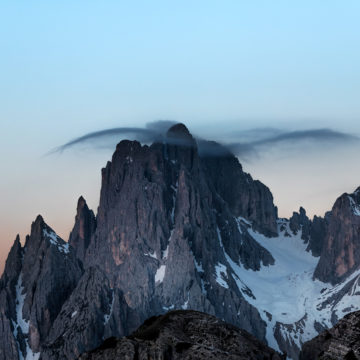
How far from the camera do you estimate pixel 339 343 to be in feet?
473

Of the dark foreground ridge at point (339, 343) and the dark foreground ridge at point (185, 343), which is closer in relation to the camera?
the dark foreground ridge at point (339, 343)

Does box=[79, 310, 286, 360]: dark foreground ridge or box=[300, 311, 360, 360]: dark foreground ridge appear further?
box=[79, 310, 286, 360]: dark foreground ridge

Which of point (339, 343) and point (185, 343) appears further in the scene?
point (185, 343)

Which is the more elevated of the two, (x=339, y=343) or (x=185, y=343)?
(x=339, y=343)

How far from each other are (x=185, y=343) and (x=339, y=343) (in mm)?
19317

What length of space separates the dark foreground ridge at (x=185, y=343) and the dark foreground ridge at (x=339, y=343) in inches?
256

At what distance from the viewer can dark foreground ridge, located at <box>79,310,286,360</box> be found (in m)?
150

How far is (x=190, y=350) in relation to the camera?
495 ft

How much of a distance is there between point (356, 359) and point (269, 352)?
20.3 m

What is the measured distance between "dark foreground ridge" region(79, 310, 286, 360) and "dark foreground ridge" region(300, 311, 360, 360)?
6513mm

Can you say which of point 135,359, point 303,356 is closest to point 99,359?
point 135,359

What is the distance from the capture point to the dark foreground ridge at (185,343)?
150m

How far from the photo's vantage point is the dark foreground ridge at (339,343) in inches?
5561

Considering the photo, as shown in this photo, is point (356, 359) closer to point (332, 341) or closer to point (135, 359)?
point (332, 341)
